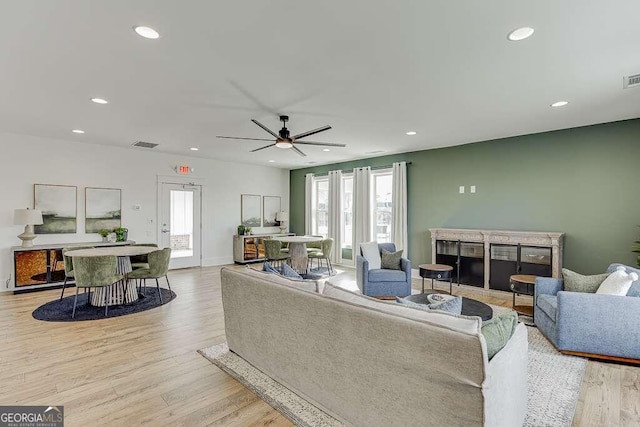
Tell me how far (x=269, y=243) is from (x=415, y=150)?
361 cm

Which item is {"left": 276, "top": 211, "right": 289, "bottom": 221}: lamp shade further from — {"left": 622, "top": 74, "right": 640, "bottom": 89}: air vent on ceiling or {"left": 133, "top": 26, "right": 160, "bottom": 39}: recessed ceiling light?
{"left": 622, "top": 74, "right": 640, "bottom": 89}: air vent on ceiling

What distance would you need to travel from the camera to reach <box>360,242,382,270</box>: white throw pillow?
5205 millimetres

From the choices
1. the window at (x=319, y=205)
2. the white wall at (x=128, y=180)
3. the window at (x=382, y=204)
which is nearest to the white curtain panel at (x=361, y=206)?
the window at (x=382, y=204)

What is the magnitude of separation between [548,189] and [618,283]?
8.66 feet

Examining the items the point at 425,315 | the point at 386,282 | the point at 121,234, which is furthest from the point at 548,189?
the point at 121,234

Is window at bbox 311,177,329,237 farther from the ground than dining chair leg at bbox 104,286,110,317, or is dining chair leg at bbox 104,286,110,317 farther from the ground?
window at bbox 311,177,329,237

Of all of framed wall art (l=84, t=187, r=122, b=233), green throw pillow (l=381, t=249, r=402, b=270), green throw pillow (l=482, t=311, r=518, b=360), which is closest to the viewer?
green throw pillow (l=482, t=311, r=518, b=360)

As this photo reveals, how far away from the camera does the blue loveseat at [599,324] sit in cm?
285

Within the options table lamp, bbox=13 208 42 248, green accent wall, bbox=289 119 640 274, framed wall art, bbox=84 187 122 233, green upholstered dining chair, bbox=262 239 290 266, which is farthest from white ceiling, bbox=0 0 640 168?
green upholstered dining chair, bbox=262 239 290 266

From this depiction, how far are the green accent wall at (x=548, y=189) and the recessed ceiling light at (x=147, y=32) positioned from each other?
216 inches

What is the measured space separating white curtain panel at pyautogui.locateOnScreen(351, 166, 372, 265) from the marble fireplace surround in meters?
1.76

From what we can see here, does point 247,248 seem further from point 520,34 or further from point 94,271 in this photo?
point 520,34

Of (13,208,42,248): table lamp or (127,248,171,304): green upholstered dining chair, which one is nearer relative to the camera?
(127,248,171,304): green upholstered dining chair

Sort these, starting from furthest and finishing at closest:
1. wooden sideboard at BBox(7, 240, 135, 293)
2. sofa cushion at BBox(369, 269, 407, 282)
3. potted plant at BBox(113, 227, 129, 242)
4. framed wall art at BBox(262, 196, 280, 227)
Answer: framed wall art at BBox(262, 196, 280, 227)
potted plant at BBox(113, 227, 129, 242)
wooden sideboard at BBox(7, 240, 135, 293)
sofa cushion at BBox(369, 269, 407, 282)
